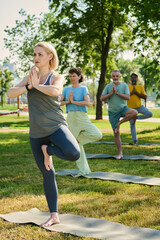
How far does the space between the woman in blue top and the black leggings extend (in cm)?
296

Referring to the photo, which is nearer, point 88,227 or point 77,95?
point 88,227

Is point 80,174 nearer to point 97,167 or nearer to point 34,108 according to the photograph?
point 97,167

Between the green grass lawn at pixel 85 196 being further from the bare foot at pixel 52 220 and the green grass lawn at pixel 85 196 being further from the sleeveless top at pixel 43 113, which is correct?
the sleeveless top at pixel 43 113

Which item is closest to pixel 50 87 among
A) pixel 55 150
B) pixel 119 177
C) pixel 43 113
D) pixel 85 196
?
pixel 43 113

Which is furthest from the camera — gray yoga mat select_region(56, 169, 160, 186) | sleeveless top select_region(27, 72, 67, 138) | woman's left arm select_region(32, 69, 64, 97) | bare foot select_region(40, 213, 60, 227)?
gray yoga mat select_region(56, 169, 160, 186)

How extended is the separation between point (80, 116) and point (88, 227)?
330 centimetres

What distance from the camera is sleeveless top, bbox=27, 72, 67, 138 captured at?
12.9ft

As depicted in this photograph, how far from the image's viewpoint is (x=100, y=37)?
28172 millimetres

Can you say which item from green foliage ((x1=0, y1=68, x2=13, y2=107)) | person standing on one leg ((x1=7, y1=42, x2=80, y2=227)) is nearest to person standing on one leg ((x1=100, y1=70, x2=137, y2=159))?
person standing on one leg ((x1=7, y1=42, x2=80, y2=227))

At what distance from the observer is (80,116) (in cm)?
725

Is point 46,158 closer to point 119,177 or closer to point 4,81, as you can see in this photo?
point 119,177

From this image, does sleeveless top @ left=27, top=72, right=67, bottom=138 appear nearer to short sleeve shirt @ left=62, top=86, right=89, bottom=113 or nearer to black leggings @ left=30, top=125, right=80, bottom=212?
black leggings @ left=30, top=125, right=80, bottom=212

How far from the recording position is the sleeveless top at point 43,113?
A: 3.94 metres

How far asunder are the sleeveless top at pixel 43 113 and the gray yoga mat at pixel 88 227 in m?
1.10
